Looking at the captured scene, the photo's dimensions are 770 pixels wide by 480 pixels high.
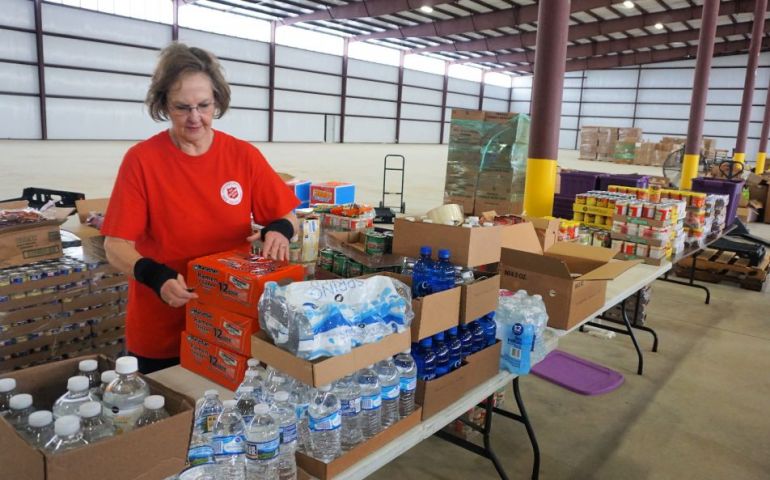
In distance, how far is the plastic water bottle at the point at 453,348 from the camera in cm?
190

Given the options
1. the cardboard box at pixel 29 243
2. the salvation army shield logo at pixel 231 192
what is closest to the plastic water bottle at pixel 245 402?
the salvation army shield logo at pixel 231 192

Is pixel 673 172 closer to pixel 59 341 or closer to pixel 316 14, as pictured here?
pixel 59 341

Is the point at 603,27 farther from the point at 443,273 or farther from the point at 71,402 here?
the point at 71,402

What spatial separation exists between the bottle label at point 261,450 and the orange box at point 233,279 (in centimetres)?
41

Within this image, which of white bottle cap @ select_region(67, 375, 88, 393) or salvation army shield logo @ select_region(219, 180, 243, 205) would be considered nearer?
white bottle cap @ select_region(67, 375, 88, 393)

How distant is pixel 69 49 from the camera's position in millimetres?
16219

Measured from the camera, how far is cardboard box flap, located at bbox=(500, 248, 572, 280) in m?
2.60

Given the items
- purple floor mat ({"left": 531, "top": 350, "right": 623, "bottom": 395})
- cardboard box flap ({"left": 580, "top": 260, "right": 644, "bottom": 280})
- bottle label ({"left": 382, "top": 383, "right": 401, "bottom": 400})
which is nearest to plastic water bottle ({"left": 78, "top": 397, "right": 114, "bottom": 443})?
bottle label ({"left": 382, "top": 383, "right": 401, "bottom": 400})

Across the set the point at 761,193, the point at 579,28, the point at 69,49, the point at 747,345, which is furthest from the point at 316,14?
the point at 747,345

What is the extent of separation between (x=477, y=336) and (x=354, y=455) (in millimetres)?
753

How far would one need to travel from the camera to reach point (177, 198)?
187 centimetres

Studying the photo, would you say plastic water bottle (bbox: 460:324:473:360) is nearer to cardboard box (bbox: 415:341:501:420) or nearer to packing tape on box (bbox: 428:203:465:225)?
cardboard box (bbox: 415:341:501:420)

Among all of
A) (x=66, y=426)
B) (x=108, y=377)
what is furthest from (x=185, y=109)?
(x=66, y=426)

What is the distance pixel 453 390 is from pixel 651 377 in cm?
283
